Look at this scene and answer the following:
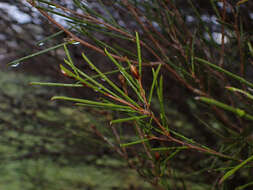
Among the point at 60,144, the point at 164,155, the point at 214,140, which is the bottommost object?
the point at 60,144

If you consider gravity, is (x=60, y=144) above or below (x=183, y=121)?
below

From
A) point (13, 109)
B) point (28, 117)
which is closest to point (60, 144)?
point (28, 117)

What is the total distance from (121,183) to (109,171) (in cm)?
25

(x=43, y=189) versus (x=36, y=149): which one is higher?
(x=36, y=149)

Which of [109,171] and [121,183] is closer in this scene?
[109,171]

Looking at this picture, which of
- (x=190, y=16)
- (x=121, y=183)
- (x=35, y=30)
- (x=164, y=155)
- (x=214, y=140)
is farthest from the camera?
(x=121, y=183)

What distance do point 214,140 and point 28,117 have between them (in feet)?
5.22

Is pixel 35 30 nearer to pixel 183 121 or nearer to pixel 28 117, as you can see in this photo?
pixel 28 117

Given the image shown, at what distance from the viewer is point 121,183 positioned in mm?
2256

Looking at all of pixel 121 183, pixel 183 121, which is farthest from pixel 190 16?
pixel 121 183

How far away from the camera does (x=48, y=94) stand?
236cm

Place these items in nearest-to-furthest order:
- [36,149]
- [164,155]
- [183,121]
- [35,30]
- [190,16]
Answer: [164,155] < [190,16] < [35,30] < [36,149] < [183,121]

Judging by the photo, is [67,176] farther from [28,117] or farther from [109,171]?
[28,117]

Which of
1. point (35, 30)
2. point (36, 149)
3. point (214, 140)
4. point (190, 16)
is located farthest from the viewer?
point (214, 140)
